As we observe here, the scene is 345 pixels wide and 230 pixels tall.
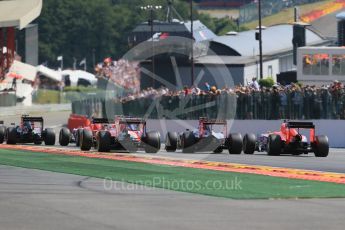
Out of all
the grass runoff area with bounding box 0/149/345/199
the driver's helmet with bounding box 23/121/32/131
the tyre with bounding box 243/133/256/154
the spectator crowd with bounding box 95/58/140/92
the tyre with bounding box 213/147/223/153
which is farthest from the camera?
the spectator crowd with bounding box 95/58/140/92

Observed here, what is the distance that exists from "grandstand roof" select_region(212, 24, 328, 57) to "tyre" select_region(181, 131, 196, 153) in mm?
45168

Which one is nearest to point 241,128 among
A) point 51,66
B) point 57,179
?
point 57,179

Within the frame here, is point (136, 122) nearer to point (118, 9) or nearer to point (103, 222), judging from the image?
point (103, 222)

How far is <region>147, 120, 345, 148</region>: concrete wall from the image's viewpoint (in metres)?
36.7

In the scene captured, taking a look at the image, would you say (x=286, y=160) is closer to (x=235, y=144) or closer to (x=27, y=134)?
(x=235, y=144)

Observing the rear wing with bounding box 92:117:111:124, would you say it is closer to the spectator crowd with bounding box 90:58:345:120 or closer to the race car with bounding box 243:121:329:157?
the race car with bounding box 243:121:329:157

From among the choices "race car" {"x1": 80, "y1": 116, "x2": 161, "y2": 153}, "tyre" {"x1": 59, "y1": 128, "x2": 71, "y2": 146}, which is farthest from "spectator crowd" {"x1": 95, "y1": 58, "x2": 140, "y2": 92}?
"race car" {"x1": 80, "y1": 116, "x2": 161, "y2": 153}

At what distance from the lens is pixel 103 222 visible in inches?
519

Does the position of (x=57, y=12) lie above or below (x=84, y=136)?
above

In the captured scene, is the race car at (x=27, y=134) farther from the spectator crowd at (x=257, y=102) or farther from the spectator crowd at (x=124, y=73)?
the spectator crowd at (x=124, y=73)

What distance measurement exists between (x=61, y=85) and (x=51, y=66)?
40.7 metres

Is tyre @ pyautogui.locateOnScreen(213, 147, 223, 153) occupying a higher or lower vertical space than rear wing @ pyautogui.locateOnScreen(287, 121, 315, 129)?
lower

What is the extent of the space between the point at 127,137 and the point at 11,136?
7934mm

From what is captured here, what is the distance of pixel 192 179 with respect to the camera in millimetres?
19844
